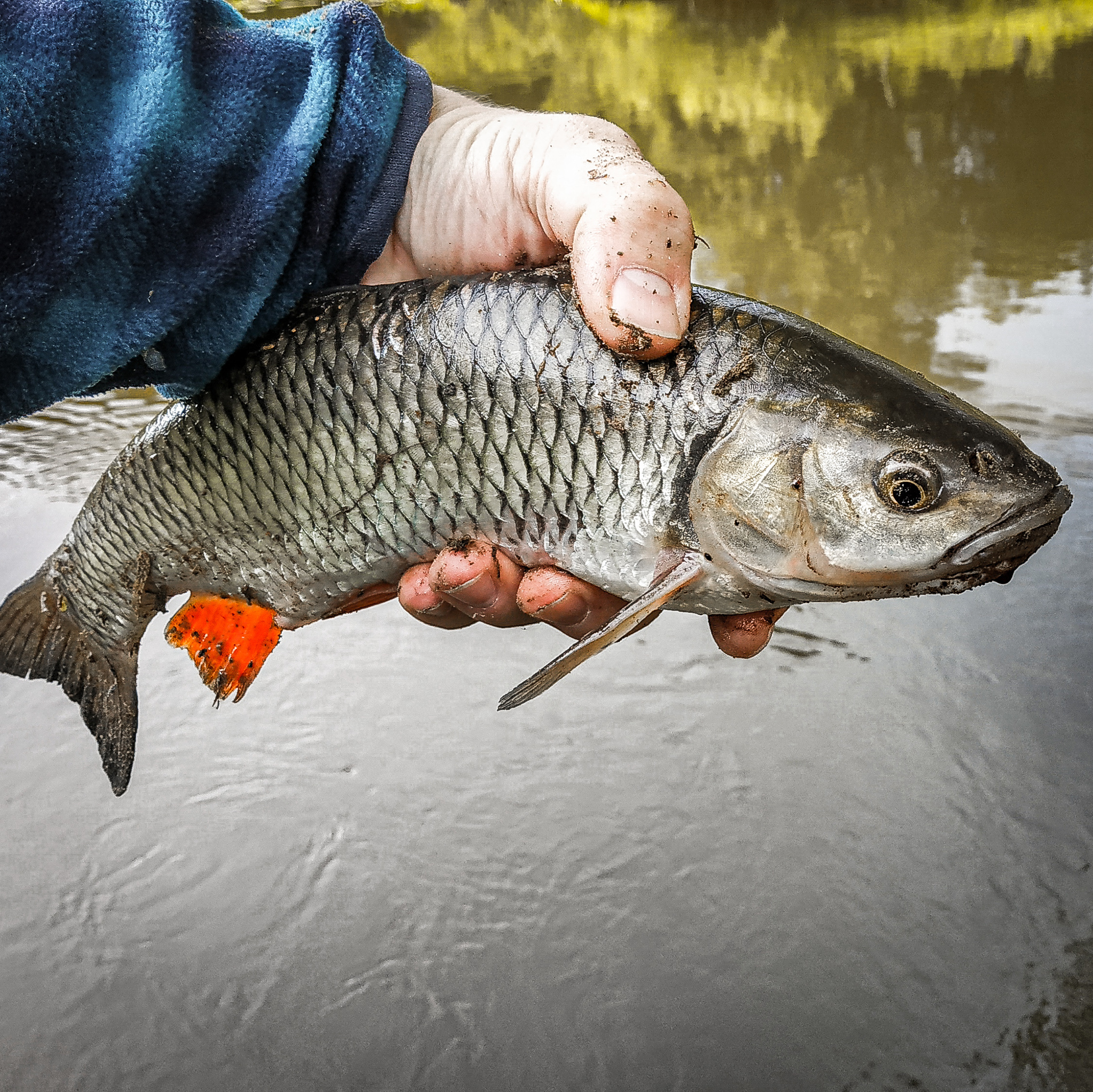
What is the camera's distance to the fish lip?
201 centimetres

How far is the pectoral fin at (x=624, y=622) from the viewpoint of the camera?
211 cm

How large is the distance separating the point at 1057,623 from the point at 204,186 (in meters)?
3.36

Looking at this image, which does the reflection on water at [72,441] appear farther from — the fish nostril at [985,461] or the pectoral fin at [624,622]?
the fish nostril at [985,461]

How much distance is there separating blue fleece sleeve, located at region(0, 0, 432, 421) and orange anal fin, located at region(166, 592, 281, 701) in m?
0.62

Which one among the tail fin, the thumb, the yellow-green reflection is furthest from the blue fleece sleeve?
the yellow-green reflection

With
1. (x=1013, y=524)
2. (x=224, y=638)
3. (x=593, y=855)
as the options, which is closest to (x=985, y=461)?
(x=1013, y=524)

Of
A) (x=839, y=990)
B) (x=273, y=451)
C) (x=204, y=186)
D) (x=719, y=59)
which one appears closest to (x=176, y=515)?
(x=273, y=451)

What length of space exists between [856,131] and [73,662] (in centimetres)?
803

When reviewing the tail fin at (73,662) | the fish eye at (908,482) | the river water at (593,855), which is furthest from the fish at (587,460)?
the river water at (593,855)

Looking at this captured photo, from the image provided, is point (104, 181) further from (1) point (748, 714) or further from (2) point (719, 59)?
(2) point (719, 59)

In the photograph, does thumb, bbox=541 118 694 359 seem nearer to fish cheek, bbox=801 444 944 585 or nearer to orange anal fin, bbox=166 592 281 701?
fish cheek, bbox=801 444 944 585

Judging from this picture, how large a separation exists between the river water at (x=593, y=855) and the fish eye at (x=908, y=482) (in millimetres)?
1812

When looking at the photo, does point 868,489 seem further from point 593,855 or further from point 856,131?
point 856,131

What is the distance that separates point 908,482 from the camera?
2.06m
